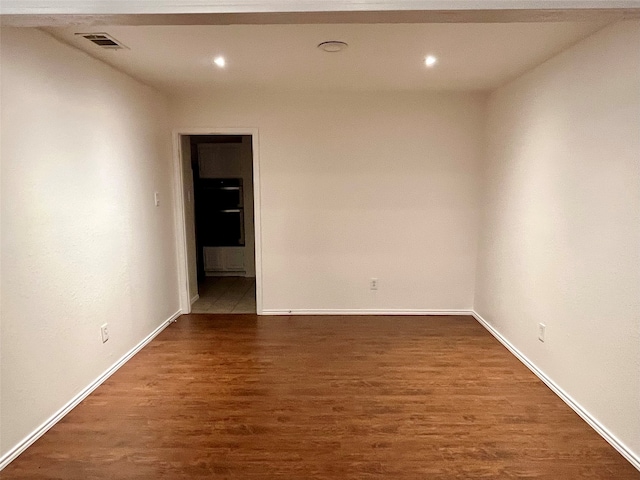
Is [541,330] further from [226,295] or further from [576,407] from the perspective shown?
[226,295]

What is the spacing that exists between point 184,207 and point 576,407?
4.00 m

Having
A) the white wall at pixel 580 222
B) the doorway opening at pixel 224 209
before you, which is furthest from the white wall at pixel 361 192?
the doorway opening at pixel 224 209

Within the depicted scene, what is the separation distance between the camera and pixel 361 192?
4.46m

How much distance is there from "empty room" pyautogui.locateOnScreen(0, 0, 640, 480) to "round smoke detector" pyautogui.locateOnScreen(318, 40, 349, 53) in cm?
2

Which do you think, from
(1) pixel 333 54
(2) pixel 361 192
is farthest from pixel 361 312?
(1) pixel 333 54

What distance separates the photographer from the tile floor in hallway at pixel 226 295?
492 cm

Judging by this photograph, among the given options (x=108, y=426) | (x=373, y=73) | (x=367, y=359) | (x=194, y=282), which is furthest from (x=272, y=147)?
(x=108, y=426)

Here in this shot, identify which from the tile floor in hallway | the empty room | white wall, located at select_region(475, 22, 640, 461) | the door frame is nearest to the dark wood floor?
the empty room

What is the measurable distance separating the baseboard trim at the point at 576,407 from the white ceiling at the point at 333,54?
7.65 ft

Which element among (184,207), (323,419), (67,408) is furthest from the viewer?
(184,207)

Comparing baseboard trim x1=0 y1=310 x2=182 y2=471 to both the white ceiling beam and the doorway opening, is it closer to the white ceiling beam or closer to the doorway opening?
the white ceiling beam

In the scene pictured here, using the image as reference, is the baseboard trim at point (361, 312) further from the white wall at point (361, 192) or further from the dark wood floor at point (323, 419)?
the dark wood floor at point (323, 419)

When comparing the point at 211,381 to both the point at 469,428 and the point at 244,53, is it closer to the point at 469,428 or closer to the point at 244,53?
the point at 469,428

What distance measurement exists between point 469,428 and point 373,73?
2766 millimetres
